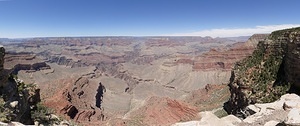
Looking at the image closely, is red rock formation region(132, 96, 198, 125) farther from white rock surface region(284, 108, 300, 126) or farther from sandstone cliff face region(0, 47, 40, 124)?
white rock surface region(284, 108, 300, 126)

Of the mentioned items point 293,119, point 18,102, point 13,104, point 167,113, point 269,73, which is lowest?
point 167,113

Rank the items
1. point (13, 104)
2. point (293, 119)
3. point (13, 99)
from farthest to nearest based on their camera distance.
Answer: point (13, 99), point (13, 104), point (293, 119)

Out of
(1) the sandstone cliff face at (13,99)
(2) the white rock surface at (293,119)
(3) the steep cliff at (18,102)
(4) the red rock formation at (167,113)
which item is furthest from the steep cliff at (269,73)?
(1) the sandstone cliff face at (13,99)

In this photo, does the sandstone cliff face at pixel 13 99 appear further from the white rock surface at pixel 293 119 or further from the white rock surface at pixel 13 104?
the white rock surface at pixel 293 119

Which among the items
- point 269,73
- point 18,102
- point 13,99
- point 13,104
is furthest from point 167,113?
point 13,104

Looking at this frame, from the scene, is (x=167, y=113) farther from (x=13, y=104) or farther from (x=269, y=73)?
(x=13, y=104)

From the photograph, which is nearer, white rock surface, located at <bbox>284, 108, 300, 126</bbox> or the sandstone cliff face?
white rock surface, located at <bbox>284, 108, 300, 126</bbox>

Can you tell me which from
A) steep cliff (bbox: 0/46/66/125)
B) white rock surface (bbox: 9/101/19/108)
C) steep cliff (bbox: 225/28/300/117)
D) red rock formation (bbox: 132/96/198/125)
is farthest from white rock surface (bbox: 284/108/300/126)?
red rock formation (bbox: 132/96/198/125)

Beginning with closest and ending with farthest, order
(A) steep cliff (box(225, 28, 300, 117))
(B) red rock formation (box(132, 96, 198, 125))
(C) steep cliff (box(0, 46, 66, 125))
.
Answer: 1. (C) steep cliff (box(0, 46, 66, 125))
2. (A) steep cliff (box(225, 28, 300, 117))
3. (B) red rock formation (box(132, 96, 198, 125))

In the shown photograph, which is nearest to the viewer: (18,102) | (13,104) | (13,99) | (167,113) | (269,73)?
(13,104)
